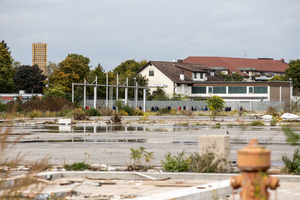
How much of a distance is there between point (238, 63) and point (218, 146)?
126 m

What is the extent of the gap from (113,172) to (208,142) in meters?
2.37

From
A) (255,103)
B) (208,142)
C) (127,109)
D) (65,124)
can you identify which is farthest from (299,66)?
(208,142)

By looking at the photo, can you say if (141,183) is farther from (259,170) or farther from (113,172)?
(259,170)

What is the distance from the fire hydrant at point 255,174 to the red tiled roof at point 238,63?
12304cm

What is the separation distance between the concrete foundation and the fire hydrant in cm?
630

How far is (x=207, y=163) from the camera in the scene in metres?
9.69

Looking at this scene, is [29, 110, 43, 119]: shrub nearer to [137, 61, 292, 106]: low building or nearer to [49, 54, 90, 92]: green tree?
[49, 54, 90, 92]: green tree

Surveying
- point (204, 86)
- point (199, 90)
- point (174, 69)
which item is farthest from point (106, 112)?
point (174, 69)

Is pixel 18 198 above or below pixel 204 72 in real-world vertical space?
below

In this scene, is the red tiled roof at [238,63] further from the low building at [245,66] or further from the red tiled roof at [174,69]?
the red tiled roof at [174,69]

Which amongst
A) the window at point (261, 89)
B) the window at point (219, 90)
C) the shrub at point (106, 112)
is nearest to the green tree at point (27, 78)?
the window at point (219, 90)

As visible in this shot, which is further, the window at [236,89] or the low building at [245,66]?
the low building at [245,66]

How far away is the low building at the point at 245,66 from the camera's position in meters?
126

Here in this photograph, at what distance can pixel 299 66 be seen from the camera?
108500 mm
